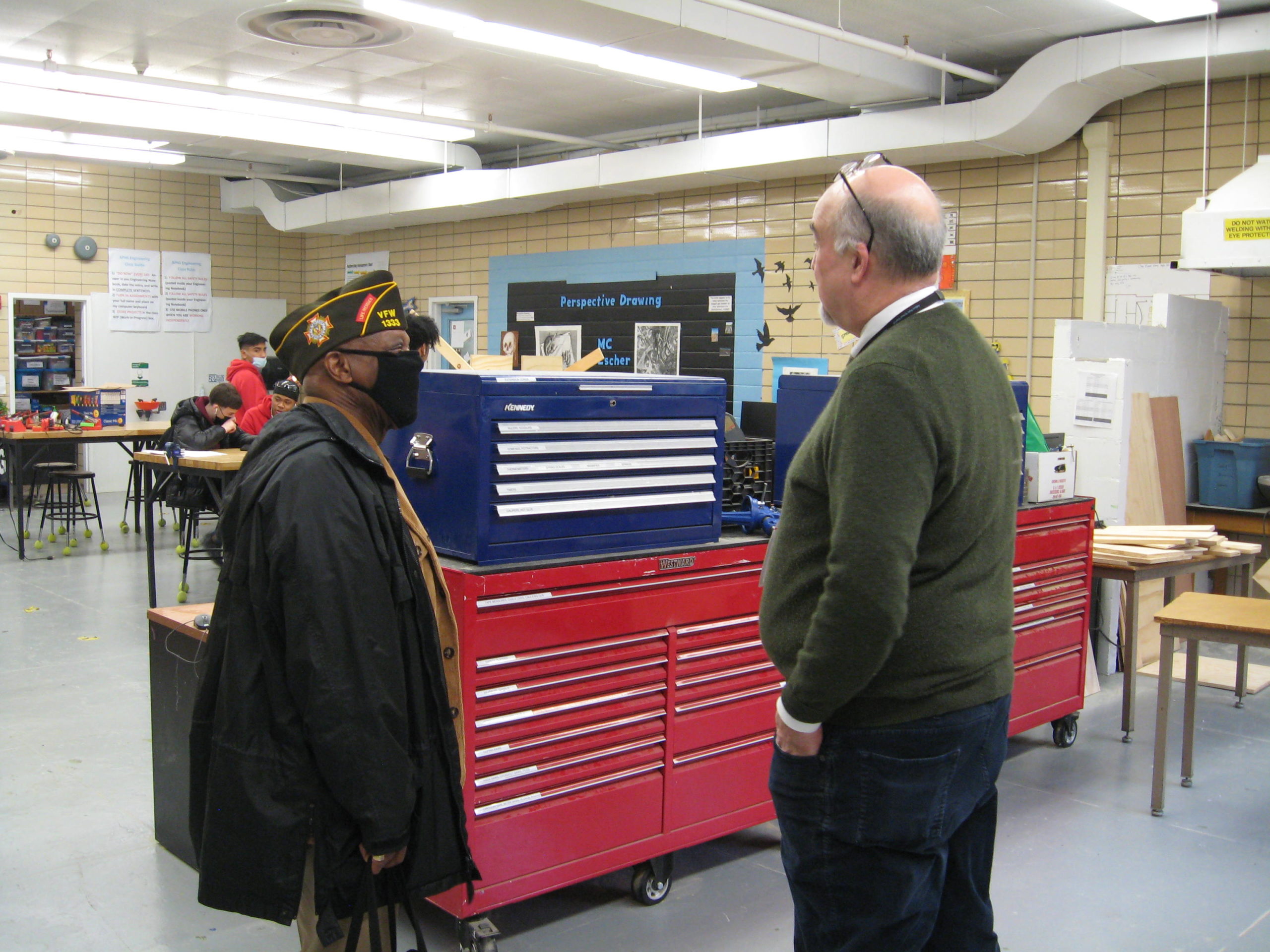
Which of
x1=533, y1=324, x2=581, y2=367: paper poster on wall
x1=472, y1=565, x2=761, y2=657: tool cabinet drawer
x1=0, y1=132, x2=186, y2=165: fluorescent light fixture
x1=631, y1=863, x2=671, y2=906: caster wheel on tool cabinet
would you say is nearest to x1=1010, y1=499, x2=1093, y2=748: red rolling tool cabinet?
x1=472, y1=565, x2=761, y2=657: tool cabinet drawer

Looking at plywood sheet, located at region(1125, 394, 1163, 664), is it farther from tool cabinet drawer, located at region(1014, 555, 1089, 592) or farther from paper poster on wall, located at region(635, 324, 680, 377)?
paper poster on wall, located at region(635, 324, 680, 377)

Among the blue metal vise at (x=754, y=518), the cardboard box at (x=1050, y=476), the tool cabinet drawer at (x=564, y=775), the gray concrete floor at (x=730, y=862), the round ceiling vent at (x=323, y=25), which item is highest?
the round ceiling vent at (x=323, y=25)

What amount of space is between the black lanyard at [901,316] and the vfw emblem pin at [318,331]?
0.87 m

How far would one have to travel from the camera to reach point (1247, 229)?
497 centimetres

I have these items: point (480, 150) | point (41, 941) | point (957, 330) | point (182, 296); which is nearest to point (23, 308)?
point (182, 296)

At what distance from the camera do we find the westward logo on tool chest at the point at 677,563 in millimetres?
→ 2832

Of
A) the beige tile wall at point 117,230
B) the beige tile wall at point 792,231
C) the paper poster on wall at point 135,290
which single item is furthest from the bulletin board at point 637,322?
the paper poster on wall at point 135,290

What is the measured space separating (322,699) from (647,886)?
1.59 m

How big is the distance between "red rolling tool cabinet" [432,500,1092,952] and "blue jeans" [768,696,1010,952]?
1010mm

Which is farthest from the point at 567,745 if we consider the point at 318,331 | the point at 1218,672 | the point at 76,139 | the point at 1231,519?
the point at 76,139

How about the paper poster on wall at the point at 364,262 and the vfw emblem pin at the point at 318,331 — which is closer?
the vfw emblem pin at the point at 318,331

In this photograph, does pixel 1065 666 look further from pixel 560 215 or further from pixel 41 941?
pixel 560 215

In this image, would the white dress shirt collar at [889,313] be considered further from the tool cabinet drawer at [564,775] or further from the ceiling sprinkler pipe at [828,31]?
the ceiling sprinkler pipe at [828,31]

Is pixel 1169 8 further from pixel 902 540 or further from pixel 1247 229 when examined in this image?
pixel 902 540
